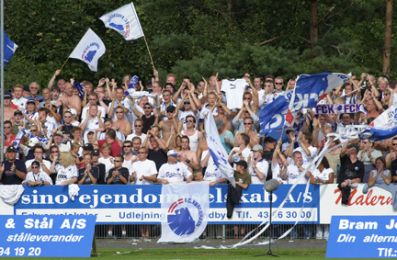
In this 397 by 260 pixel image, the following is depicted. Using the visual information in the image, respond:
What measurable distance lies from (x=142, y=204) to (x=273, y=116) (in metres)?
3.33

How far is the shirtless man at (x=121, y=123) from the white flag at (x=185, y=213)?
126 inches

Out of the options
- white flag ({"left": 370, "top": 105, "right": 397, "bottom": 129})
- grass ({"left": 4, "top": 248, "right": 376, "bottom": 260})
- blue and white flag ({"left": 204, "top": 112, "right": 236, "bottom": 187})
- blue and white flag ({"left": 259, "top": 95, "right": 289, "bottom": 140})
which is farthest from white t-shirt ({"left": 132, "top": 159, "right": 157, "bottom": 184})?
white flag ({"left": 370, "top": 105, "right": 397, "bottom": 129})

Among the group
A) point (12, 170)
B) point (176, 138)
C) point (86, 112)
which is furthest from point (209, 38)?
point (12, 170)

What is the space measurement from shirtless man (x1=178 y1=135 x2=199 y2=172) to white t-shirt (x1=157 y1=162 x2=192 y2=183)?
0.17 metres

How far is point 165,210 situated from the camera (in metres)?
28.9

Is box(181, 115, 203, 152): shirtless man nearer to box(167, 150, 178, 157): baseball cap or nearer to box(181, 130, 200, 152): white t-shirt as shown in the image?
box(181, 130, 200, 152): white t-shirt

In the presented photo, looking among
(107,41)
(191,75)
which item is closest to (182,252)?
(191,75)

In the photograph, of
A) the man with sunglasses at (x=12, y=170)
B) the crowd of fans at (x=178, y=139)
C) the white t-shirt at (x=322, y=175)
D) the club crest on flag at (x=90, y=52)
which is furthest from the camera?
the club crest on flag at (x=90, y=52)

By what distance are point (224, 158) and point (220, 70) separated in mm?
13590

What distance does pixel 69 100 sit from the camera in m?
33.2

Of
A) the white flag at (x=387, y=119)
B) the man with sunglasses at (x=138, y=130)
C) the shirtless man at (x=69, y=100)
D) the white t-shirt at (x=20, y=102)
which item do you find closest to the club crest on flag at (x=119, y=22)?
the shirtless man at (x=69, y=100)

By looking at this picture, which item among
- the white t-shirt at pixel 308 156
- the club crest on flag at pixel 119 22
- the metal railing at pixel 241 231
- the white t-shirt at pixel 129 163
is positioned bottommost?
the metal railing at pixel 241 231

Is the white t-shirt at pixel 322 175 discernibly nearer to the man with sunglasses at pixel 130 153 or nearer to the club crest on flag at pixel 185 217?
the club crest on flag at pixel 185 217

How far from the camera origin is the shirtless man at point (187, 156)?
29.5 m
